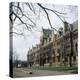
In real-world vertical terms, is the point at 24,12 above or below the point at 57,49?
above

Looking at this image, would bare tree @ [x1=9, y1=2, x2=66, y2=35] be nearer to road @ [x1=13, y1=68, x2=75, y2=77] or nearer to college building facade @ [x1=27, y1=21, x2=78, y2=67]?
college building facade @ [x1=27, y1=21, x2=78, y2=67]

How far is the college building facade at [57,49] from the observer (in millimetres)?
2201

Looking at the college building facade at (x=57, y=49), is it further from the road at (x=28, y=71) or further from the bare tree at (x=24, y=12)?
the bare tree at (x=24, y=12)

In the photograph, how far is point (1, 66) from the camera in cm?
203

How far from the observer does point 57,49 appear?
7.47ft

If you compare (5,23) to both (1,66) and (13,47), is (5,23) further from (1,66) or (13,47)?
(1,66)

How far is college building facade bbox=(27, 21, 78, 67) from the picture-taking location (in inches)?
86.7

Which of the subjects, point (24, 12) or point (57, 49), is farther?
point (57, 49)

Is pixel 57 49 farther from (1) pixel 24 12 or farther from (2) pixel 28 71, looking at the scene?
(1) pixel 24 12

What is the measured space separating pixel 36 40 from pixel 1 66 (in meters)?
0.45

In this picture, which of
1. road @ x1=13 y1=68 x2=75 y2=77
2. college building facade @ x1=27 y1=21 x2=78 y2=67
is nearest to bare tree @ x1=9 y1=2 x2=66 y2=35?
college building facade @ x1=27 y1=21 x2=78 y2=67

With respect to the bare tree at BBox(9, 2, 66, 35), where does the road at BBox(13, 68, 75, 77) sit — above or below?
below

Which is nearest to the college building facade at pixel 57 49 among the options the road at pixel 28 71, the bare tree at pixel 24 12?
the road at pixel 28 71

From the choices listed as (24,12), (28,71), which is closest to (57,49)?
(28,71)
